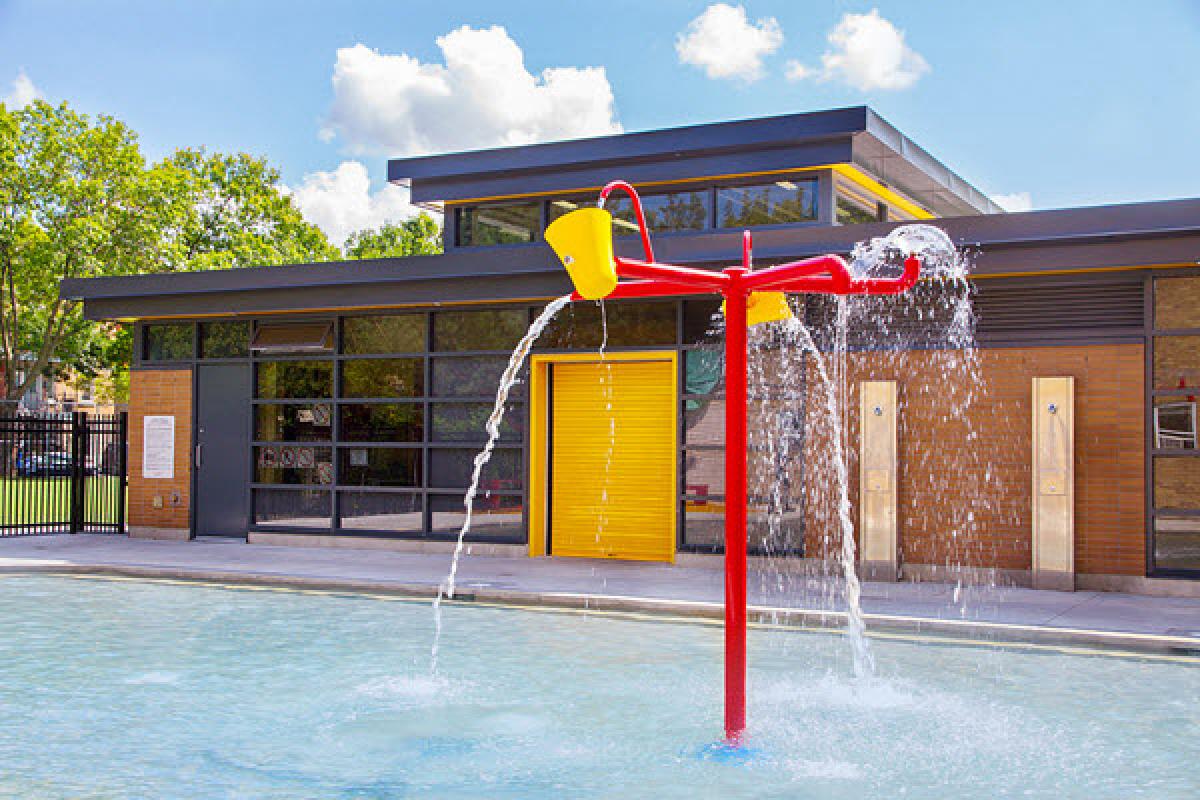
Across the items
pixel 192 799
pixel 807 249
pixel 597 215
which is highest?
pixel 807 249

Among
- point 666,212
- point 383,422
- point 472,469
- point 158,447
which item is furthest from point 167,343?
point 666,212

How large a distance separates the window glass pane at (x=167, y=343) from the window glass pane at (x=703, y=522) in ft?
28.2

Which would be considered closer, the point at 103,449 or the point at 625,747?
the point at 625,747

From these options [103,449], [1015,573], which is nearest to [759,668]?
[1015,573]

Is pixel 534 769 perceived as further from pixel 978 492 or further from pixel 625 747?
pixel 978 492

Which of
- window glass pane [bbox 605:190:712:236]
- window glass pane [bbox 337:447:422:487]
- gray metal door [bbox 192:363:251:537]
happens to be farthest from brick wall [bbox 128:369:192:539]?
window glass pane [bbox 605:190:712:236]

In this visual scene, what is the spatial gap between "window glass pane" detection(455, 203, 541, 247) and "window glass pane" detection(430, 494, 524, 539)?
16.7ft

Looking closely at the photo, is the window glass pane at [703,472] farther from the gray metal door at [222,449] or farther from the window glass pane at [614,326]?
the gray metal door at [222,449]

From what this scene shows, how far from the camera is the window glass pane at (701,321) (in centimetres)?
1391

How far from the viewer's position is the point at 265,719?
22.6 ft

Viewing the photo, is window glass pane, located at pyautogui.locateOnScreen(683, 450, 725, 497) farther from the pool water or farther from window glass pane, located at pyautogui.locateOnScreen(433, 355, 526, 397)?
the pool water

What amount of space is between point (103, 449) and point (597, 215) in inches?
643

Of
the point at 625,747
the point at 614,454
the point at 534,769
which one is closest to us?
the point at 534,769

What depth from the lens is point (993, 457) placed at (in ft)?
40.7
